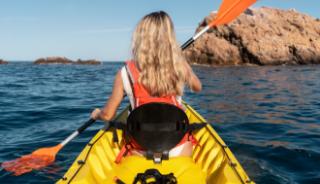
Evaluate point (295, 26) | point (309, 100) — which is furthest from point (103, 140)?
point (295, 26)

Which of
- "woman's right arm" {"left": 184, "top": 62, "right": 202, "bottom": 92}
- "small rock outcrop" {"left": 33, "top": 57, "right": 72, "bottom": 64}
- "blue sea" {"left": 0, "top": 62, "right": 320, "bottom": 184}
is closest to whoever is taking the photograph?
"woman's right arm" {"left": 184, "top": 62, "right": 202, "bottom": 92}

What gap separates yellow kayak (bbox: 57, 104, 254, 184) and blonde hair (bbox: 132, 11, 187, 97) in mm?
668

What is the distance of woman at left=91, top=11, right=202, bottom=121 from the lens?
321cm

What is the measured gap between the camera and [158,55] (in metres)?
3.23

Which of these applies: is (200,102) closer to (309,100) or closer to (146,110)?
(309,100)

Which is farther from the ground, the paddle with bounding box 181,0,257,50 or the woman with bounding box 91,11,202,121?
the paddle with bounding box 181,0,257,50

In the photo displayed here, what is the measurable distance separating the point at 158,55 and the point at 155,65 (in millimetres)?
102

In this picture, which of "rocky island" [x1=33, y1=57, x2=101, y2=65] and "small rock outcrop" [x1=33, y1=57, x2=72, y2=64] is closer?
"rocky island" [x1=33, y1=57, x2=101, y2=65]

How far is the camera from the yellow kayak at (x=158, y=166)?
3.25 meters

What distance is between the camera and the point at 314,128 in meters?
7.40

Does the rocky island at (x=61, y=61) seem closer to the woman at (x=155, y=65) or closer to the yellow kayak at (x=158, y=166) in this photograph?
the yellow kayak at (x=158, y=166)

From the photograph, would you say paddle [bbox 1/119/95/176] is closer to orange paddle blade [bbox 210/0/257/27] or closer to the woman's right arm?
the woman's right arm

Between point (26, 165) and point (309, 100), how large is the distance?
8657mm

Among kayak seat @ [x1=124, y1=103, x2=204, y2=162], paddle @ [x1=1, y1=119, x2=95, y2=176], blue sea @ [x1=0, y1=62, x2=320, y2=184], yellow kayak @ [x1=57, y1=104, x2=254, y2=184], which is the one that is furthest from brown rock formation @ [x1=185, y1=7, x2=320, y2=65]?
kayak seat @ [x1=124, y1=103, x2=204, y2=162]
